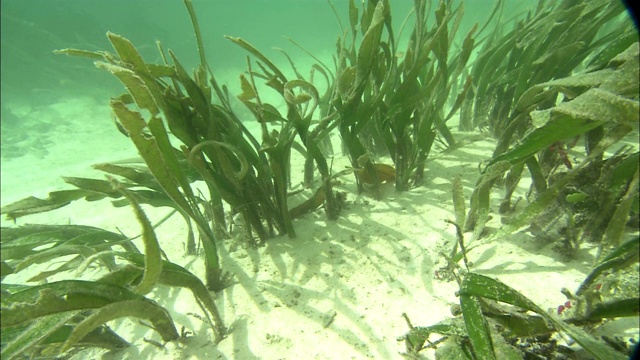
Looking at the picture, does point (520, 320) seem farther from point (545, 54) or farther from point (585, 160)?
point (545, 54)

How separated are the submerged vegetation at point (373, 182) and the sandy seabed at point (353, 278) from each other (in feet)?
0.24

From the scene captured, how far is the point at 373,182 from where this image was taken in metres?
2.00

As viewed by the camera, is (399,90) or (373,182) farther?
(373,182)

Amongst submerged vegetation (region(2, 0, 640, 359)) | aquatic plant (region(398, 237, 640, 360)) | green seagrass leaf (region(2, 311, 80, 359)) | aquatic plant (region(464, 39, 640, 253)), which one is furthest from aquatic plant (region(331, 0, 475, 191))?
green seagrass leaf (region(2, 311, 80, 359))

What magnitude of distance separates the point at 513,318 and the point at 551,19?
192 cm

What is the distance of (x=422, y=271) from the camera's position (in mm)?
1394

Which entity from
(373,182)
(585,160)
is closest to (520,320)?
(585,160)

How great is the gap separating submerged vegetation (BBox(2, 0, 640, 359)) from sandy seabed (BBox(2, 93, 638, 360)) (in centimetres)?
7

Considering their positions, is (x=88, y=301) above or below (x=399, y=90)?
below

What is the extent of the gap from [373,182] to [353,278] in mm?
744

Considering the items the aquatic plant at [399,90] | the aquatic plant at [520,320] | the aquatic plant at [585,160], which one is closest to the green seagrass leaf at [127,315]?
the aquatic plant at [520,320]

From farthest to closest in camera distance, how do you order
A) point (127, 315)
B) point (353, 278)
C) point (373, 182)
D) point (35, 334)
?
1. point (373, 182)
2. point (353, 278)
3. point (127, 315)
4. point (35, 334)

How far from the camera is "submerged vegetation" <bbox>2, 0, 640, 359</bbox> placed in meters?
0.91

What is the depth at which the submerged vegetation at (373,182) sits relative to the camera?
0.91 meters
